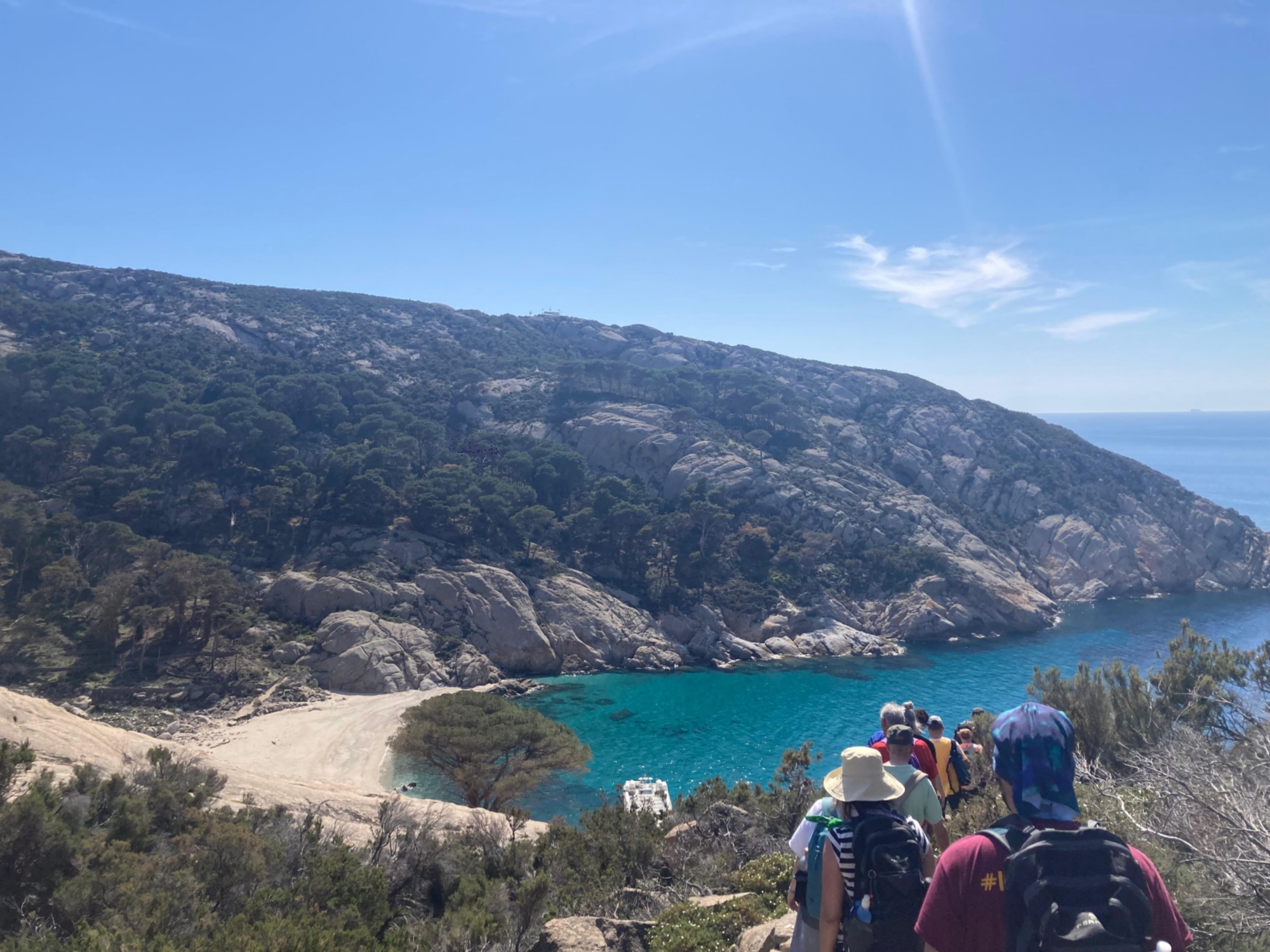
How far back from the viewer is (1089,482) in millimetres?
70500

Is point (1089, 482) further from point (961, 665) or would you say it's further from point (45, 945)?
point (45, 945)

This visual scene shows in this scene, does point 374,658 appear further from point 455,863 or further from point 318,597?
point 455,863

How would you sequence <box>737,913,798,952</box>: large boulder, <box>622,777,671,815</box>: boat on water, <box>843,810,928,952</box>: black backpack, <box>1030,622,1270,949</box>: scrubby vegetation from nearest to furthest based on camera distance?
<box>843,810,928,952</box>: black backpack, <box>1030,622,1270,949</box>: scrubby vegetation, <box>737,913,798,952</box>: large boulder, <box>622,777,671,815</box>: boat on water

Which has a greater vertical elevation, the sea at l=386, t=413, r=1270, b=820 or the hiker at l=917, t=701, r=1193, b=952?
the hiker at l=917, t=701, r=1193, b=952

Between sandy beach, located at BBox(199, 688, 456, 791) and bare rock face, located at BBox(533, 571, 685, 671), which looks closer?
sandy beach, located at BBox(199, 688, 456, 791)

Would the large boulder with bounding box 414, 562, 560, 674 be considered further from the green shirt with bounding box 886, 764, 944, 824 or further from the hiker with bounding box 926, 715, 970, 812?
the green shirt with bounding box 886, 764, 944, 824

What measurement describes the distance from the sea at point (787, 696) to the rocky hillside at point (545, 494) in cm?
282

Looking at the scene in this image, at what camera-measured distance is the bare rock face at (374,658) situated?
33.4 metres

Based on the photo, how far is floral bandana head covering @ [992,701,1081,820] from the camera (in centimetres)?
214

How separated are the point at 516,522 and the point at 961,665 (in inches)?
1212

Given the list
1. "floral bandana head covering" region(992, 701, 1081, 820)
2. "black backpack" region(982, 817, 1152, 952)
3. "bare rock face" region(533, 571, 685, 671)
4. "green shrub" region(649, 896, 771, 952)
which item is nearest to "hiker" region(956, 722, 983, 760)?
"green shrub" region(649, 896, 771, 952)

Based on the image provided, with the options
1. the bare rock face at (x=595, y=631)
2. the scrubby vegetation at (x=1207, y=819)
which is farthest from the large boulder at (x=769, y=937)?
the bare rock face at (x=595, y=631)

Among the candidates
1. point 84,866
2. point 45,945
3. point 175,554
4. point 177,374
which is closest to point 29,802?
point 84,866

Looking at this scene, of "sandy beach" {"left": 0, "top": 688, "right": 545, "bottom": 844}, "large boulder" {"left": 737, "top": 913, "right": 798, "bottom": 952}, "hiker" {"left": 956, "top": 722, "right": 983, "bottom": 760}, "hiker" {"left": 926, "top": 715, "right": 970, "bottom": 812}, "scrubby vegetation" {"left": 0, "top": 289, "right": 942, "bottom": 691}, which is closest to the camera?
"large boulder" {"left": 737, "top": 913, "right": 798, "bottom": 952}
